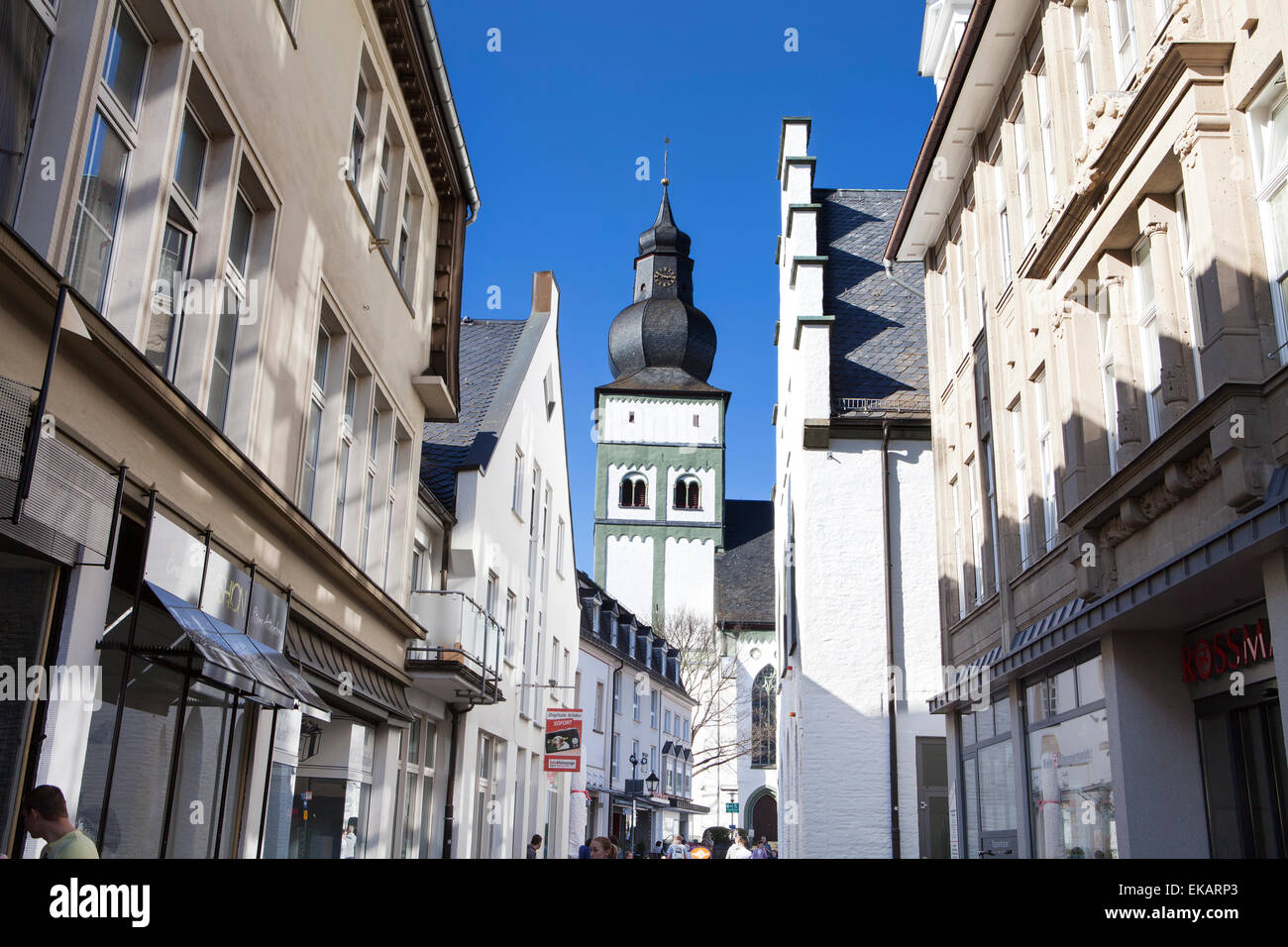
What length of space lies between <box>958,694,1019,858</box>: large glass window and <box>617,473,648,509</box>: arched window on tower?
6173cm

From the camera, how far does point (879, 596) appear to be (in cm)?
2583

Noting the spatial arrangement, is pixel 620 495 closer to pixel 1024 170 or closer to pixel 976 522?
pixel 976 522

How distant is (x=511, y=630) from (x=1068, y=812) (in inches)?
592

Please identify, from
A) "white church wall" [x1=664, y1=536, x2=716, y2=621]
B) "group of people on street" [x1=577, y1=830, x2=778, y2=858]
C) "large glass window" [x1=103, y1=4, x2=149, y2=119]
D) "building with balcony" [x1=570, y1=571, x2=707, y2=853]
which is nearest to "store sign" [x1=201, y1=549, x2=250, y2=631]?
"large glass window" [x1=103, y1=4, x2=149, y2=119]

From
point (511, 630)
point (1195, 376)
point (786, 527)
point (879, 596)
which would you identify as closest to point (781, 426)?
point (786, 527)

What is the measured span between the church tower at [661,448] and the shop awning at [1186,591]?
60894mm

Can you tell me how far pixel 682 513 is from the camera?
7875cm

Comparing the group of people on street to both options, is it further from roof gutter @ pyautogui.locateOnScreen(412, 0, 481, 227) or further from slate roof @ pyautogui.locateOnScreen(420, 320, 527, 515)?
roof gutter @ pyautogui.locateOnScreen(412, 0, 481, 227)

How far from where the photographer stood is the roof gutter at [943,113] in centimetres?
1482

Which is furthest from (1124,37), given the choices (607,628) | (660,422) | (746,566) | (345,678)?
(660,422)

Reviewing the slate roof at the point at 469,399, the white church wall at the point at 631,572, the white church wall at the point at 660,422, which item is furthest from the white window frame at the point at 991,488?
the white church wall at the point at 660,422

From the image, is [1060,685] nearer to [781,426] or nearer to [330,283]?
[330,283]

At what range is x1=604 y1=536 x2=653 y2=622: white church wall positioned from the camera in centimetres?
7550

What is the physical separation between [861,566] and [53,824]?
2232 cm
